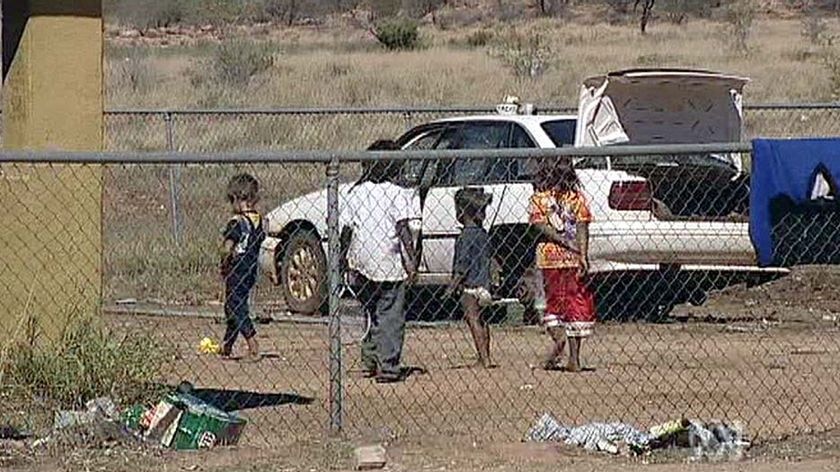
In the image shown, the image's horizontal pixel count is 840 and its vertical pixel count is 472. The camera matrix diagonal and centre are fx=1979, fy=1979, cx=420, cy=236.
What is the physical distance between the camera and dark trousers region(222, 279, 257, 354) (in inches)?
524

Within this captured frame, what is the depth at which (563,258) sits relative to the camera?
13.0m

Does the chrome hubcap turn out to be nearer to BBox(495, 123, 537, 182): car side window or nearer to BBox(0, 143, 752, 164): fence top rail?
BBox(495, 123, 537, 182): car side window

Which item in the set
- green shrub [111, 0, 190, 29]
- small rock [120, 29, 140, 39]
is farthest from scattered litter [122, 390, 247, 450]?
green shrub [111, 0, 190, 29]

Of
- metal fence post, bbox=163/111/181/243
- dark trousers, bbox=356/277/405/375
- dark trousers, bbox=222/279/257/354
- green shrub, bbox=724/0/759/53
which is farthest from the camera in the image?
green shrub, bbox=724/0/759/53

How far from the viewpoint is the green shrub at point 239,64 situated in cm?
3707

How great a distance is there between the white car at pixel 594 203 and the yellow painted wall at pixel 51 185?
9.99 ft

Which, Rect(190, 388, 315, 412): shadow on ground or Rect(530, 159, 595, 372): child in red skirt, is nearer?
Rect(190, 388, 315, 412): shadow on ground

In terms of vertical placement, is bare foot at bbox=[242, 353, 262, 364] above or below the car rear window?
below

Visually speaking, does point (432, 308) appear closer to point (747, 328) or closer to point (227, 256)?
point (747, 328)

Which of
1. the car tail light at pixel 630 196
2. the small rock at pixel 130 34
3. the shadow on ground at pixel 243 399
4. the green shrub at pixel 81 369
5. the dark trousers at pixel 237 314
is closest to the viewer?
the green shrub at pixel 81 369

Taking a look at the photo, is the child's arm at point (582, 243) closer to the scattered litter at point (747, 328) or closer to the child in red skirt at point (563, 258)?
the child in red skirt at point (563, 258)

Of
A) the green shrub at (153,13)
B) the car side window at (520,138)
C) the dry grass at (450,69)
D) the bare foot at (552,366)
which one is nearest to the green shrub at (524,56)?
the dry grass at (450,69)

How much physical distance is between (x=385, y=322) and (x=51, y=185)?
2588 millimetres

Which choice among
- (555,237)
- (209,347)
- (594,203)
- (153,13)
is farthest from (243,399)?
(153,13)
